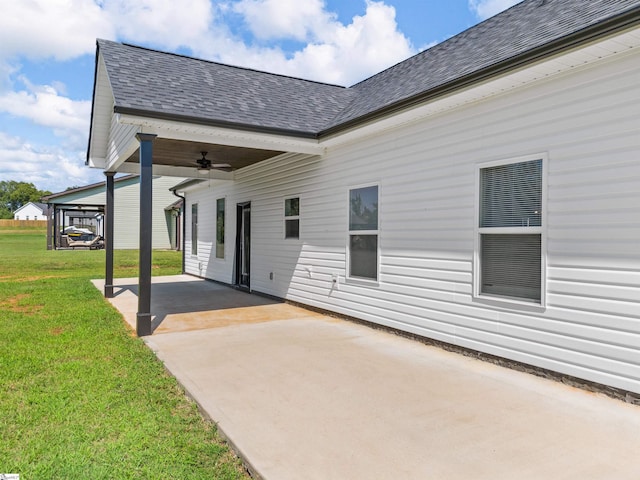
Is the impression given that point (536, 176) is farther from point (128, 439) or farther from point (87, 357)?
point (87, 357)

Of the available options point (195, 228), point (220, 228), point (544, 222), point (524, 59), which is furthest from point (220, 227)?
point (524, 59)

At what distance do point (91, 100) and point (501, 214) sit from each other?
27.1 ft

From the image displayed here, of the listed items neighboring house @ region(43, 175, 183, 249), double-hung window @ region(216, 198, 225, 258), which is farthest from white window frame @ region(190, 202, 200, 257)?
neighboring house @ region(43, 175, 183, 249)

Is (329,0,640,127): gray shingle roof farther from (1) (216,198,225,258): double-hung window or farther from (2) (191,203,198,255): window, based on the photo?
(2) (191,203,198,255): window

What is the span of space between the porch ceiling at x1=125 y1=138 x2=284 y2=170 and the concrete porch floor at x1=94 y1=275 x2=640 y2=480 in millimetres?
3392

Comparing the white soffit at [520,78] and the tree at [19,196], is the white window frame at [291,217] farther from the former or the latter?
the tree at [19,196]

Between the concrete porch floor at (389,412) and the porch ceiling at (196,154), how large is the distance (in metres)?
3.39

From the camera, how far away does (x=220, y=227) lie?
→ 12164mm

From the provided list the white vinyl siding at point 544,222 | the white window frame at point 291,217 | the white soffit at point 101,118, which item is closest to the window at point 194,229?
the white soffit at point 101,118

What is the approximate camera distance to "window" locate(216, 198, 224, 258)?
1205cm

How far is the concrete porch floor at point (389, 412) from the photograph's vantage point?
252 centimetres

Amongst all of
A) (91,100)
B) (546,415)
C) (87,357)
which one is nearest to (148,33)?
(91,100)

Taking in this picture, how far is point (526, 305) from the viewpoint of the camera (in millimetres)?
4230

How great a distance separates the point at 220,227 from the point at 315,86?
4908 millimetres
